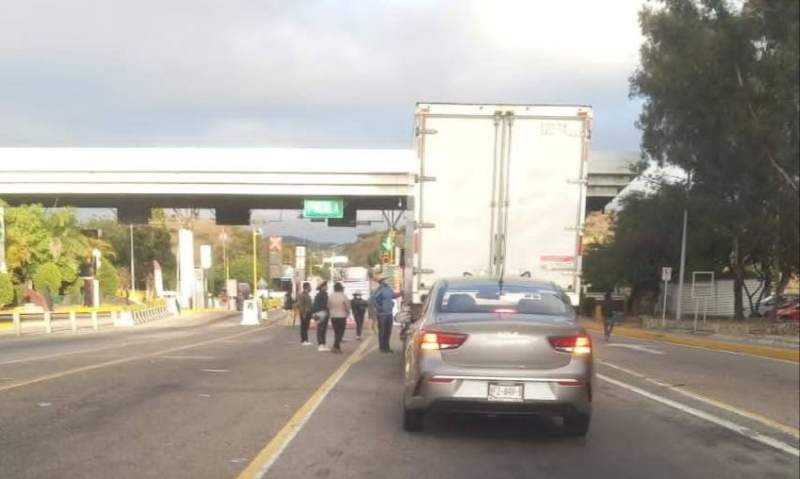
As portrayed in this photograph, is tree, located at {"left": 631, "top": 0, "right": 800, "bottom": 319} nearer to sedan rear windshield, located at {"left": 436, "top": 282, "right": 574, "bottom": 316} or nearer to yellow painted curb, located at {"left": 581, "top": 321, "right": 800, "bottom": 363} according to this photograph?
sedan rear windshield, located at {"left": 436, "top": 282, "right": 574, "bottom": 316}

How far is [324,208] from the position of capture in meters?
34.1

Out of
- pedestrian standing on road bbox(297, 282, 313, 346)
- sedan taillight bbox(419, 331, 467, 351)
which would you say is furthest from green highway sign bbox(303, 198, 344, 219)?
sedan taillight bbox(419, 331, 467, 351)

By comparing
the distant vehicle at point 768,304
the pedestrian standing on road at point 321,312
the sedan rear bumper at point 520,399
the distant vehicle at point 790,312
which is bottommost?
the distant vehicle at point 768,304

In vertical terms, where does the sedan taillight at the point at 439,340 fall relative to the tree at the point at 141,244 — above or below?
above

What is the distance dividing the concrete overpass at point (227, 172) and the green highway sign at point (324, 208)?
2.94 feet

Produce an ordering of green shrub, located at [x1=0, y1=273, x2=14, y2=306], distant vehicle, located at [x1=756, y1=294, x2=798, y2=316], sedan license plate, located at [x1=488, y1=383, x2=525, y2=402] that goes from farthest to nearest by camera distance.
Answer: green shrub, located at [x1=0, y1=273, x2=14, y2=306]
distant vehicle, located at [x1=756, y1=294, x2=798, y2=316]
sedan license plate, located at [x1=488, y1=383, x2=525, y2=402]

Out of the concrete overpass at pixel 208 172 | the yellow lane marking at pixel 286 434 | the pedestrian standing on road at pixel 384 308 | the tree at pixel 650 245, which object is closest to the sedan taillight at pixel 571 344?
the yellow lane marking at pixel 286 434

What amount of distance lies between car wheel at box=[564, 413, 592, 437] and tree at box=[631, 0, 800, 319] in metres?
2.68

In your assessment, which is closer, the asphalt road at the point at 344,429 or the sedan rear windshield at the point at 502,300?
the asphalt road at the point at 344,429

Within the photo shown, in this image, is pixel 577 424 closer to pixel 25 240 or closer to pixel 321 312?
pixel 321 312

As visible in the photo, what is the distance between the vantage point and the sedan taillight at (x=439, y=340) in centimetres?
690

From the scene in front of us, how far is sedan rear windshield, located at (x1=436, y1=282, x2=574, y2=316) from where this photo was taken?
7.48m

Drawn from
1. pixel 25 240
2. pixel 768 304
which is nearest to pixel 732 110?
pixel 768 304

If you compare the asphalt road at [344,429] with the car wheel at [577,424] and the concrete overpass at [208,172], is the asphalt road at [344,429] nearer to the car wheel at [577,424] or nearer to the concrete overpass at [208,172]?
the car wheel at [577,424]
